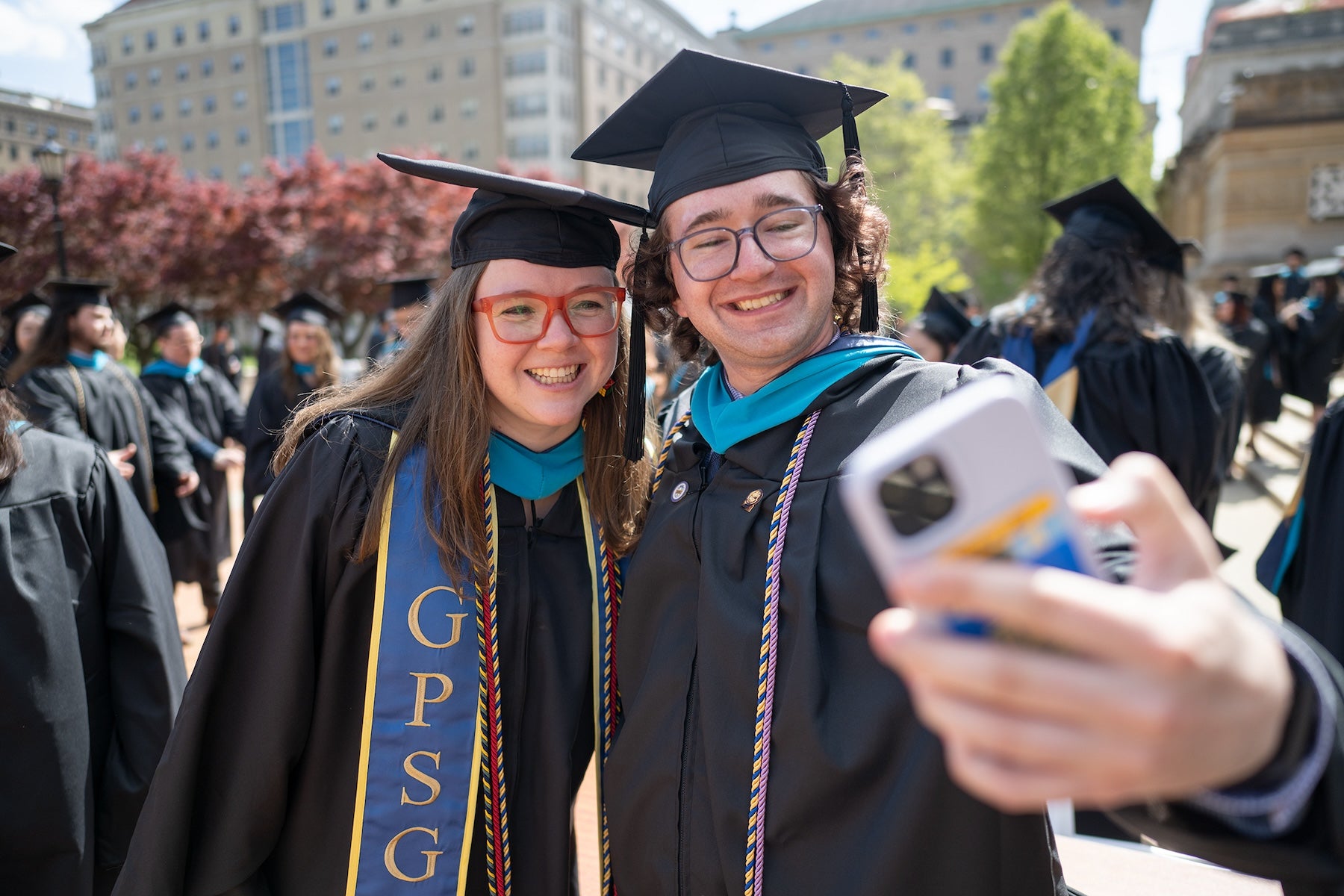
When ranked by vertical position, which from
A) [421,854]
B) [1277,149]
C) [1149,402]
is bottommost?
[421,854]

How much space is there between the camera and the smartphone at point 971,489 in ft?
2.05

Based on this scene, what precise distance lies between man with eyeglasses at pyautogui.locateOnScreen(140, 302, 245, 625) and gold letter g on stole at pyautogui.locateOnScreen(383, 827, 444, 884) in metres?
4.55

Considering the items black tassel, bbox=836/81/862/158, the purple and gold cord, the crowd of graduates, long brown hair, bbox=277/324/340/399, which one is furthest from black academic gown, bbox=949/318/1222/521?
long brown hair, bbox=277/324/340/399

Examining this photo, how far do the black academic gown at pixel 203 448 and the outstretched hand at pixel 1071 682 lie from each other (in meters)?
6.00

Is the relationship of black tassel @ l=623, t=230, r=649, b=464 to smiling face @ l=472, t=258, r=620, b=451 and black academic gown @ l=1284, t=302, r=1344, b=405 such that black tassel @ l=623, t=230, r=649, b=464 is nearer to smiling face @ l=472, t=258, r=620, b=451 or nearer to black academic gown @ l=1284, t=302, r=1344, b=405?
smiling face @ l=472, t=258, r=620, b=451

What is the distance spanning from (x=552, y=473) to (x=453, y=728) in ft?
2.04

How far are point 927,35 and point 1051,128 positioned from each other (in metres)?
44.8

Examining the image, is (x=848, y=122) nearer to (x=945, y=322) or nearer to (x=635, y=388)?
(x=635, y=388)

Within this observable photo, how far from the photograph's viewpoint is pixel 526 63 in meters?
46.8

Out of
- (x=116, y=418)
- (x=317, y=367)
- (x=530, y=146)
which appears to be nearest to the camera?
(x=116, y=418)

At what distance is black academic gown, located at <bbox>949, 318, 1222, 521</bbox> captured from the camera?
384cm

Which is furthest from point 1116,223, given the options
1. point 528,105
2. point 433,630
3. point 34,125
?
point 34,125

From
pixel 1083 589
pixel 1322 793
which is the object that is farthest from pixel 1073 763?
pixel 1322 793

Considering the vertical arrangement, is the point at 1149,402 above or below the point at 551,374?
below
